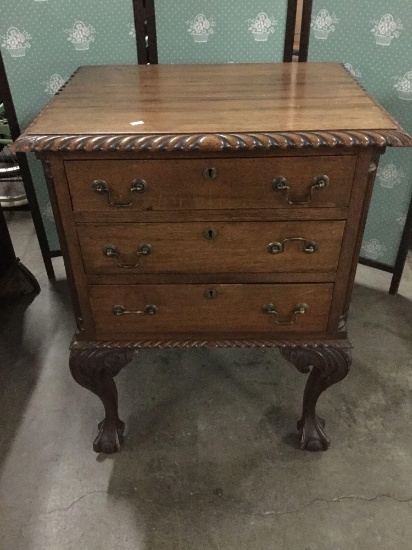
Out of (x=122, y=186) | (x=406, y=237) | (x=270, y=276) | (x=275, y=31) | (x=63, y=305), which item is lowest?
(x=63, y=305)

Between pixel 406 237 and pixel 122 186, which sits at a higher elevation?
pixel 122 186

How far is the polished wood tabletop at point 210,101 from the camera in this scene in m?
1.05

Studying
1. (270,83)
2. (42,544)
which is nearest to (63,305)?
(42,544)

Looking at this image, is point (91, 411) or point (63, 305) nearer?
point (91, 411)

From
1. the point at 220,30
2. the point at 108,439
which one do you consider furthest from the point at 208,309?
the point at 220,30

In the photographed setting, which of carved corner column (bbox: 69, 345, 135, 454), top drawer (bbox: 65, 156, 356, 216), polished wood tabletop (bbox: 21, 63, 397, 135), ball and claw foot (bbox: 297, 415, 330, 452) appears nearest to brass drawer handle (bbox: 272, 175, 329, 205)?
top drawer (bbox: 65, 156, 356, 216)

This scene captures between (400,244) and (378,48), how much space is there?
78 cm

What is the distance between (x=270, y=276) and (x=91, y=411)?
87 cm

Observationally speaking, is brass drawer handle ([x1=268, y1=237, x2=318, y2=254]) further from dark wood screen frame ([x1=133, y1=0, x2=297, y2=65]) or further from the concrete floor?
dark wood screen frame ([x1=133, y1=0, x2=297, y2=65])

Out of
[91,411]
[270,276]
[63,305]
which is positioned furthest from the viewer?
[63,305]

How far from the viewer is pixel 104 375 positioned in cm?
142

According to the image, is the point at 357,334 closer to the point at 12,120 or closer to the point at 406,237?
the point at 406,237

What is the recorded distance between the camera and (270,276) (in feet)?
3.99

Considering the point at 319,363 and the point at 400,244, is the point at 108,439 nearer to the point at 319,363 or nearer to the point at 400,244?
the point at 319,363
